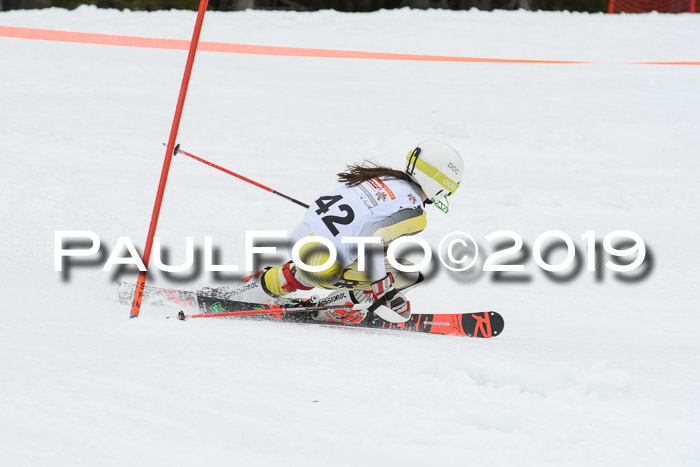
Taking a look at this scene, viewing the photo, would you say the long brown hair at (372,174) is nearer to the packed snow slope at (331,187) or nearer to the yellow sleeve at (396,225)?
the yellow sleeve at (396,225)

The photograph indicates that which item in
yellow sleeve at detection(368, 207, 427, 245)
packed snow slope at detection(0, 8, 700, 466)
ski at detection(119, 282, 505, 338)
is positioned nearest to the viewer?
packed snow slope at detection(0, 8, 700, 466)

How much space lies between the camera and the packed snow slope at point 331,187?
288 centimetres

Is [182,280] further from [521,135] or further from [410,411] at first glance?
[521,135]

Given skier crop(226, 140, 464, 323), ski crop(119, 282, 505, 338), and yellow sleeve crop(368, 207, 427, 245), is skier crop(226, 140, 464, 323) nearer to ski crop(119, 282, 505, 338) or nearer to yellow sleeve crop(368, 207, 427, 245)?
yellow sleeve crop(368, 207, 427, 245)

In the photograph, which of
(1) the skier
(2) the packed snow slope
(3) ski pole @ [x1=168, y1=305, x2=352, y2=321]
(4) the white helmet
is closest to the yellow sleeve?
(1) the skier

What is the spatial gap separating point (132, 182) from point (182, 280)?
7.26 feet

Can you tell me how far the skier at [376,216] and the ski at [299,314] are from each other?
196 mm

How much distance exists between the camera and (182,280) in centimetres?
616

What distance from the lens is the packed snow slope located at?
2877mm
